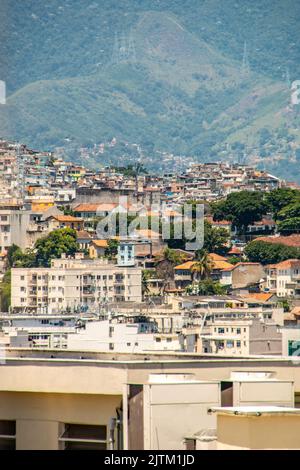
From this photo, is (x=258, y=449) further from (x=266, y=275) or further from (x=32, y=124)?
(x=32, y=124)

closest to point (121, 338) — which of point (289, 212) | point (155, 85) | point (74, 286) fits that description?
point (74, 286)

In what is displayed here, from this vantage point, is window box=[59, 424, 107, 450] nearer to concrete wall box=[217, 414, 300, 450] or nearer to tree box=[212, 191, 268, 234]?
concrete wall box=[217, 414, 300, 450]

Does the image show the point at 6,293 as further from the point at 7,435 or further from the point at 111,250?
the point at 7,435

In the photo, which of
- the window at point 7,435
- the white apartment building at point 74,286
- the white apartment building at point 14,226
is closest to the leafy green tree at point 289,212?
the white apartment building at point 14,226

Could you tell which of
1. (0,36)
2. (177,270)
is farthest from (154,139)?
(0,36)

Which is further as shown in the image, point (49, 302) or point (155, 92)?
point (155, 92)

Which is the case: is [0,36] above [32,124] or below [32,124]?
below
